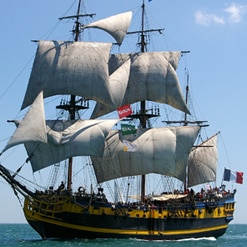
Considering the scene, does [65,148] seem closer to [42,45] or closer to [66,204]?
[66,204]

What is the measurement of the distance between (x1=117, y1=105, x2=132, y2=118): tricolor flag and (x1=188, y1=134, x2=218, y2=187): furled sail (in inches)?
527

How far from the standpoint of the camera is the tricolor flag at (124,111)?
189 feet

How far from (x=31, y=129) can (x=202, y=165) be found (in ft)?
86.4

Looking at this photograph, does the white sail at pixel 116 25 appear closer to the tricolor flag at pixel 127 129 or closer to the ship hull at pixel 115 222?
the tricolor flag at pixel 127 129

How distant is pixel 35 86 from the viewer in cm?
5469

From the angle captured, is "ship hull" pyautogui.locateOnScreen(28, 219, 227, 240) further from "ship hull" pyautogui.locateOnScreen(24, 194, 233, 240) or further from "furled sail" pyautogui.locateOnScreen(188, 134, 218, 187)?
"furled sail" pyautogui.locateOnScreen(188, 134, 218, 187)

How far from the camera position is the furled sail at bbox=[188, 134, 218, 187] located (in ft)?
224

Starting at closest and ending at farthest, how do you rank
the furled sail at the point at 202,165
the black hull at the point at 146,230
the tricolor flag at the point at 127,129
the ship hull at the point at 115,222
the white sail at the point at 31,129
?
the white sail at the point at 31,129
the ship hull at the point at 115,222
the black hull at the point at 146,230
the tricolor flag at the point at 127,129
the furled sail at the point at 202,165

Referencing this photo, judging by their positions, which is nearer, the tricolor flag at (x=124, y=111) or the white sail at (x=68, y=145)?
the white sail at (x=68, y=145)

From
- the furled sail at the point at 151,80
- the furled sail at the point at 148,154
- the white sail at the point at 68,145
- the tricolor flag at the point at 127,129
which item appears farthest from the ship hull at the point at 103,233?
the furled sail at the point at 151,80

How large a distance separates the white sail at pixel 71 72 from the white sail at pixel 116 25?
2230 mm

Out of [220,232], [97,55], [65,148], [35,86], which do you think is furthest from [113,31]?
[220,232]

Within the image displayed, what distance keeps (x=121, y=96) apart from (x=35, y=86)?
782cm

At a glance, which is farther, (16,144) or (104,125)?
(104,125)
